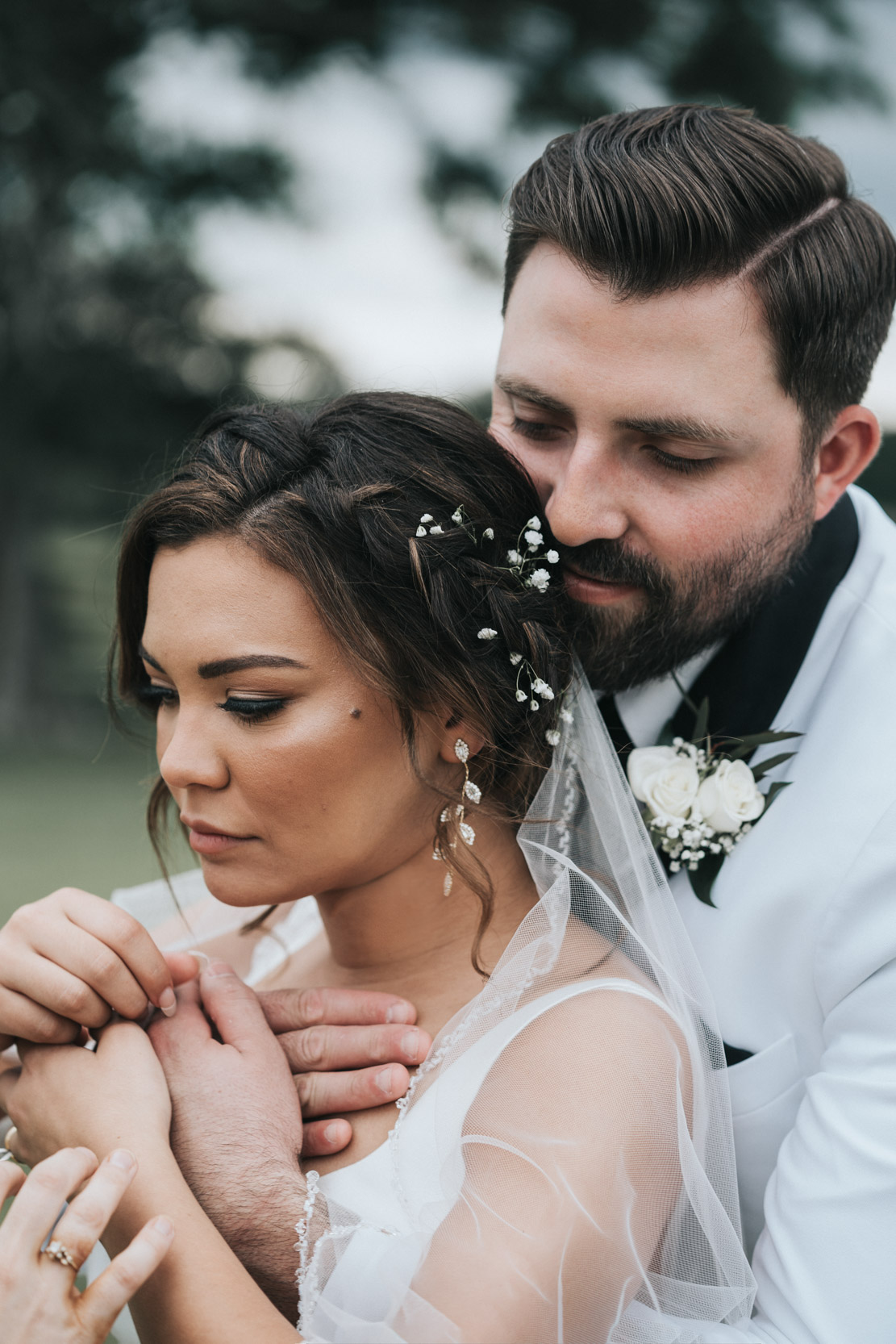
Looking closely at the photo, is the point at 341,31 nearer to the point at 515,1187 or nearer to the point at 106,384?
the point at 106,384

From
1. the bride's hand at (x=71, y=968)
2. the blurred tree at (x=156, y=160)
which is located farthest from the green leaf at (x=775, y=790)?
the blurred tree at (x=156, y=160)

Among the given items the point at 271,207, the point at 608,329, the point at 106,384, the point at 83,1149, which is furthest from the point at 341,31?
the point at 83,1149

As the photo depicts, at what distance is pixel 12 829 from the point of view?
9.96 meters

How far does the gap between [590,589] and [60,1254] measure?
168 centimetres

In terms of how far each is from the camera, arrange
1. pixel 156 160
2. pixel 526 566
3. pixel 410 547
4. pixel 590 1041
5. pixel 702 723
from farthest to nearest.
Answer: pixel 156 160
pixel 702 723
pixel 526 566
pixel 410 547
pixel 590 1041

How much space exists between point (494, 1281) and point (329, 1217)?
393 millimetres

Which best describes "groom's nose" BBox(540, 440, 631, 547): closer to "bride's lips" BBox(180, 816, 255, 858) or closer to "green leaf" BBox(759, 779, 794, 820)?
"green leaf" BBox(759, 779, 794, 820)

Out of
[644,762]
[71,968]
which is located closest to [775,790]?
[644,762]

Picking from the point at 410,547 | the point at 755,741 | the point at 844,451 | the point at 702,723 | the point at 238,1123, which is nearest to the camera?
the point at 238,1123

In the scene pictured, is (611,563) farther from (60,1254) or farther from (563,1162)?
(60,1254)

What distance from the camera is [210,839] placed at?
238 cm

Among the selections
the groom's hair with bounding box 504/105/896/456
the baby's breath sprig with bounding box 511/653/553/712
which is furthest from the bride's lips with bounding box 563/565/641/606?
the groom's hair with bounding box 504/105/896/456

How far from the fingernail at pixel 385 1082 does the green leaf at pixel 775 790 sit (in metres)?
1.02

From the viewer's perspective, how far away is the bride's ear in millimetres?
2414
